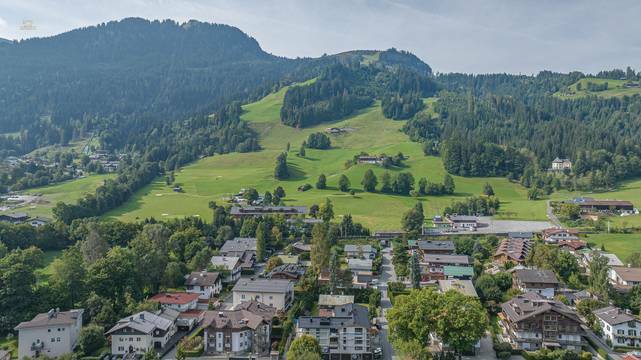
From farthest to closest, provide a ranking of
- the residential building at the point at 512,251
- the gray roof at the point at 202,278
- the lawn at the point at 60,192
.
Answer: the lawn at the point at 60,192 → the residential building at the point at 512,251 → the gray roof at the point at 202,278

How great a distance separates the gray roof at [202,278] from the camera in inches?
2347

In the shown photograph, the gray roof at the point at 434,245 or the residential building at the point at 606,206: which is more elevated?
the residential building at the point at 606,206

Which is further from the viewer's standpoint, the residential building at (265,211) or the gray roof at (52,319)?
the residential building at (265,211)

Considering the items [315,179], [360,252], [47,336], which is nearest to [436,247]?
[360,252]

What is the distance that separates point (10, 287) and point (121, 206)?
59.2 meters

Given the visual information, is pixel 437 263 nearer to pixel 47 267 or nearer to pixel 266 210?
pixel 266 210

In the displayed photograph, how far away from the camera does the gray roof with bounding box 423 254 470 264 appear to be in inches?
2650

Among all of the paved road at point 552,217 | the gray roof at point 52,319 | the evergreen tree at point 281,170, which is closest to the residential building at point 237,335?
the gray roof at point 52,319

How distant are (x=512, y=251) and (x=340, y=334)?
3522 centimetres

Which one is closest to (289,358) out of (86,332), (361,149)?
(86,332)

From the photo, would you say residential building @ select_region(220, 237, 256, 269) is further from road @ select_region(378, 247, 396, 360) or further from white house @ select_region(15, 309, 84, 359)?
white house @ select_region(15, 309, 84, 359)

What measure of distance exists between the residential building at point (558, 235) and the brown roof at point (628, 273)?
15.8 m

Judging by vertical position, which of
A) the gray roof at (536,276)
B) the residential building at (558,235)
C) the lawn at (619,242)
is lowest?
the lawn at (619,242)

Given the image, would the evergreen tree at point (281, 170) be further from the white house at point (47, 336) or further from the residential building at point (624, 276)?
the white house at point (47, 336)
